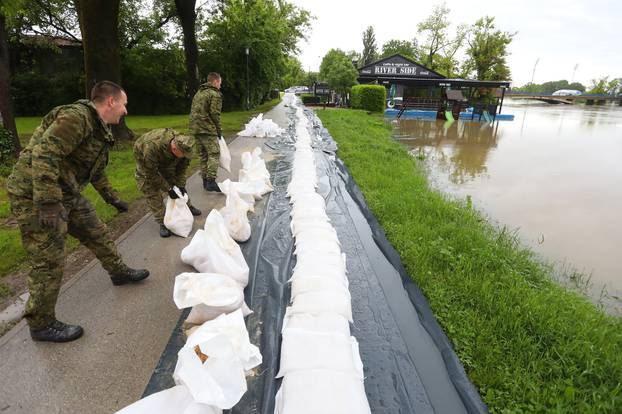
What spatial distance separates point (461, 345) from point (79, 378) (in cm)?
248

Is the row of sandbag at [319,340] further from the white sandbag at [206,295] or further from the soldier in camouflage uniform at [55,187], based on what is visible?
the soldier in camouflage uniform at [55,187]

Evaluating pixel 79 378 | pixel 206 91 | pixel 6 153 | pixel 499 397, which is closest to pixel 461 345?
pixel 499 397

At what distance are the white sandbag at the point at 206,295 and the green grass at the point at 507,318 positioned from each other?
5.26 ft

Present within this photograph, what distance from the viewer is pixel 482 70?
3422 centimetres

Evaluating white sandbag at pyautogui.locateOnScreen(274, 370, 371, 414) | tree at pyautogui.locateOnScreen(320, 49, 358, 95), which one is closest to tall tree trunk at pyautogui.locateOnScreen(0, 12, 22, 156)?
white sandbag at pyautogui.locateOnScreen(274, 370, 371, 414)

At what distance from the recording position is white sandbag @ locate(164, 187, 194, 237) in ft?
11.6

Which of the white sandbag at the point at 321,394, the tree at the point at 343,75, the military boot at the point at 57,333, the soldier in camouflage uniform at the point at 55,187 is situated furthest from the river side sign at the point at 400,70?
the white sandbag at the point at 321,394

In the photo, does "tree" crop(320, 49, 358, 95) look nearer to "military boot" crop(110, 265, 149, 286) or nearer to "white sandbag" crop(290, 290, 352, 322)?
"military boot" crop(110, 265, 149, 286)

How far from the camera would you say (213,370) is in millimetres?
1518

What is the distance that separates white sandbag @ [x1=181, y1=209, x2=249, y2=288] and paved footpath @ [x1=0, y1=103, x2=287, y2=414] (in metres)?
0.34

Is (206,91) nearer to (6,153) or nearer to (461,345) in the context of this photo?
(6,153)

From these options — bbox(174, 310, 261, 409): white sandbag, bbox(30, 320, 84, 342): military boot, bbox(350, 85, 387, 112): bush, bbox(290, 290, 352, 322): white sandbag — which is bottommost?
bbox(30, 320, 84, 342): military boot

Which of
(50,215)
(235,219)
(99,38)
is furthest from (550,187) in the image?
(99,38)

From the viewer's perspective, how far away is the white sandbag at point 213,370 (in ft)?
4.70
